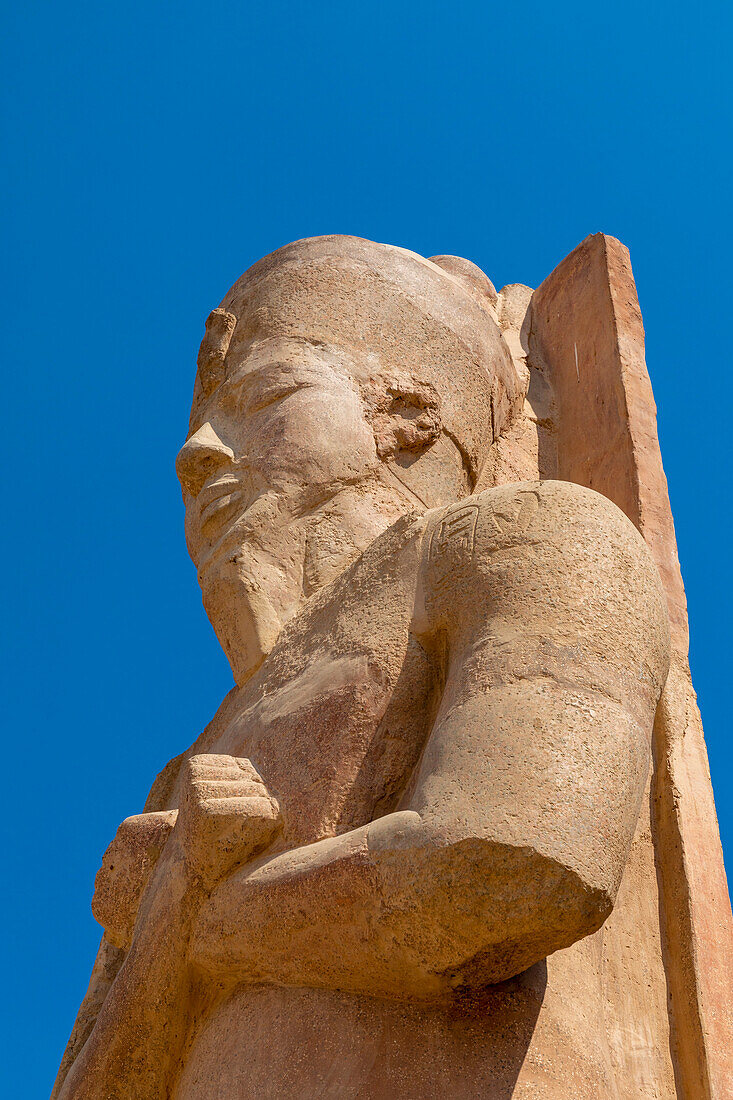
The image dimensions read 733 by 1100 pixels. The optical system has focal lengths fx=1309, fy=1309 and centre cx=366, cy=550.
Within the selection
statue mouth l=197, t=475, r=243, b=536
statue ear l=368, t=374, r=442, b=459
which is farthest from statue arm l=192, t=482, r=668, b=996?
statue mouth l=197, t=475, r=243, b=536

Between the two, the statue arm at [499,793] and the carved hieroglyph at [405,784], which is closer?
the statue arm at [499,793]

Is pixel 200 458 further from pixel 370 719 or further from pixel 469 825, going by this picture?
pixel 469 825

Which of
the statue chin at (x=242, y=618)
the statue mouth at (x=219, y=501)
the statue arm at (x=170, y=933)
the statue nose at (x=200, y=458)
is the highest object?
the statue nose at (x=200, y=458)

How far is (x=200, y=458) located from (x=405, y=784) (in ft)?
4.88

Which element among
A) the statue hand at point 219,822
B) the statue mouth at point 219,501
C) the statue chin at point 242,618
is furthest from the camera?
the statue mouth at point 219,501

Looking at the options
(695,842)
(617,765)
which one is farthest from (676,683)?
(617,765)

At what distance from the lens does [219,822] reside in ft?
10.2

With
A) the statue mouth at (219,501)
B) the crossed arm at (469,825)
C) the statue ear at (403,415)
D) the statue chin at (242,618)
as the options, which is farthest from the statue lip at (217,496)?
the crossed arm at (469,825)

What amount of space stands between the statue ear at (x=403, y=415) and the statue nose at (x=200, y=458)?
19.1 inches

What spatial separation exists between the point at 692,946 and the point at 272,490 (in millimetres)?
1765

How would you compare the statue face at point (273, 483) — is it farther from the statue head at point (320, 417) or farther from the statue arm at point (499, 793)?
the statue arm at point (499, 793)

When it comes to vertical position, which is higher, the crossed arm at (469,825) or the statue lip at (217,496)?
the statue lip at (217,496)

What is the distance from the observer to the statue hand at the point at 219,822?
3.11 metres

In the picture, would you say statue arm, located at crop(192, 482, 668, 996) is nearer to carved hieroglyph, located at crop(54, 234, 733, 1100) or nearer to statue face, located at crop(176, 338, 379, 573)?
carved hieroglyph, located at crop(54, 234, 733, 1100)
